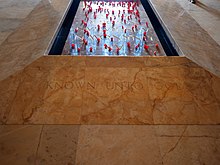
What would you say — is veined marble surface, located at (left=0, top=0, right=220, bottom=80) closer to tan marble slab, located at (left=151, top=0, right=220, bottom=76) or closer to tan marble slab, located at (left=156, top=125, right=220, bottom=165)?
tan marble slab, located at (left=151, top=0, right=220, bottom=76)

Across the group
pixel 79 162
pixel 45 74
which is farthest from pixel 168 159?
pixel 45 74

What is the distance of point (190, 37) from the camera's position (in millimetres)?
2777

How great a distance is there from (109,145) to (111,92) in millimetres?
572

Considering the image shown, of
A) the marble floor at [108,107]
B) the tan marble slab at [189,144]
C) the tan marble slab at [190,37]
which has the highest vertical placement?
the tan marble slab at [190,37]

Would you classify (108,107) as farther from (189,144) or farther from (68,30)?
(68,30)

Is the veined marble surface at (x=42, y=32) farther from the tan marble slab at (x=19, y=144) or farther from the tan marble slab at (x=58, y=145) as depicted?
the tan marble slab at (x=58, y=145)

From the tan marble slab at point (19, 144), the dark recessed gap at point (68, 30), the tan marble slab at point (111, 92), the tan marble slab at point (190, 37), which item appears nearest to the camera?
the tan marble slab at point (19, 144)

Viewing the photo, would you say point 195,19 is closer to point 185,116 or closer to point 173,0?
point 173,0

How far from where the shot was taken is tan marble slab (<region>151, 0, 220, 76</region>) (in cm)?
225

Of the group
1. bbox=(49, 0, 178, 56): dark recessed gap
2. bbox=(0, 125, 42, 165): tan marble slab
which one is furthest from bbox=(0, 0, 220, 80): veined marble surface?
bbox=(0, 125, 42, 165): tan marble slab

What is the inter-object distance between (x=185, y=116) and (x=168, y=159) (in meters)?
0.46

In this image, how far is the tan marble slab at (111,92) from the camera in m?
1.57

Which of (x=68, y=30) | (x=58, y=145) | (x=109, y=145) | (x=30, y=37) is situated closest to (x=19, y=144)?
(x=58, y=145)

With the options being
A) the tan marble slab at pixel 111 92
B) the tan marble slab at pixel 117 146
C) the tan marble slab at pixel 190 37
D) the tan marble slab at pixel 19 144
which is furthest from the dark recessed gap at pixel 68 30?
the tan marble slab at pixel 117 146
